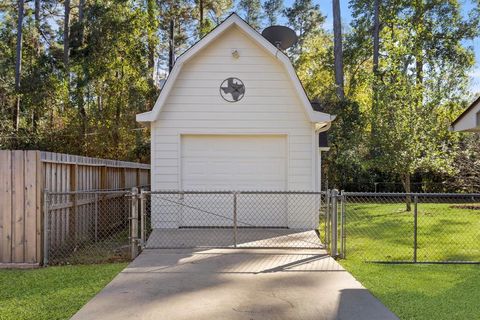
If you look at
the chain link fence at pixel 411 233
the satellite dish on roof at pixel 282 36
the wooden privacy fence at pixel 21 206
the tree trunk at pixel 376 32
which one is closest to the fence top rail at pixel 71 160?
the wooden privacy fence at pixel 21 206

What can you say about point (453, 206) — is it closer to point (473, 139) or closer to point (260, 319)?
point (473, 139)

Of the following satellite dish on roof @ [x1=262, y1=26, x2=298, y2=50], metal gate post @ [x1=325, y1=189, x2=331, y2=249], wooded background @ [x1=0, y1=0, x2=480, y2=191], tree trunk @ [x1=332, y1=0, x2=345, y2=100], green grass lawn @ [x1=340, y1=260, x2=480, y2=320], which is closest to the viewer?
green grass lawn @ [x1=340, y1=260, x2=480, y2=320]

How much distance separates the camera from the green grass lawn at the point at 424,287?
189 inches

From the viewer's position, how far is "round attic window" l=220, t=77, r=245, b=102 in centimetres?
988

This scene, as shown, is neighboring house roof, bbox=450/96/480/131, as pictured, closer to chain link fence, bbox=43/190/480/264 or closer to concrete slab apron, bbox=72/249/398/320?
chain link fence, bbox=43/190/480/264

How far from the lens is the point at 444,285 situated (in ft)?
19.4

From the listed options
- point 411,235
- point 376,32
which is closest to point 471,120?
point 411,235

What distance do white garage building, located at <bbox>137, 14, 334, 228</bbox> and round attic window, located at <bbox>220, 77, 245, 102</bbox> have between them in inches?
0.9

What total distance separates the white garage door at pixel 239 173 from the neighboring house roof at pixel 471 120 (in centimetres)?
423

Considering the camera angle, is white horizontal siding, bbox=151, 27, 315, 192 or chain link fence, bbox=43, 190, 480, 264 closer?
chain link fence, bbox=43, 190, 480, 264

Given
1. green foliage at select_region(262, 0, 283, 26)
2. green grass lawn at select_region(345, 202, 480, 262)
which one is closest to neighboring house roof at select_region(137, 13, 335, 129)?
green grass lawn at select_region(345, 202, 480, 262)

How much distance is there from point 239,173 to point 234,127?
3.49 feet

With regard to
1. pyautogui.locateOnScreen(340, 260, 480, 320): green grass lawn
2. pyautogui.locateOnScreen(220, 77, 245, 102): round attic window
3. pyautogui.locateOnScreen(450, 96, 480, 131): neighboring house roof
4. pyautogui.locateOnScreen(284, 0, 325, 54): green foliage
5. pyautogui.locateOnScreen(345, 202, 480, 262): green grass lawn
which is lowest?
pyautogui.locateOnScreen(345, 202, 480, 262): green grass lawn

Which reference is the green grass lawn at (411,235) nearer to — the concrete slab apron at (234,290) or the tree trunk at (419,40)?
the concrete slab apron at (234,290)
